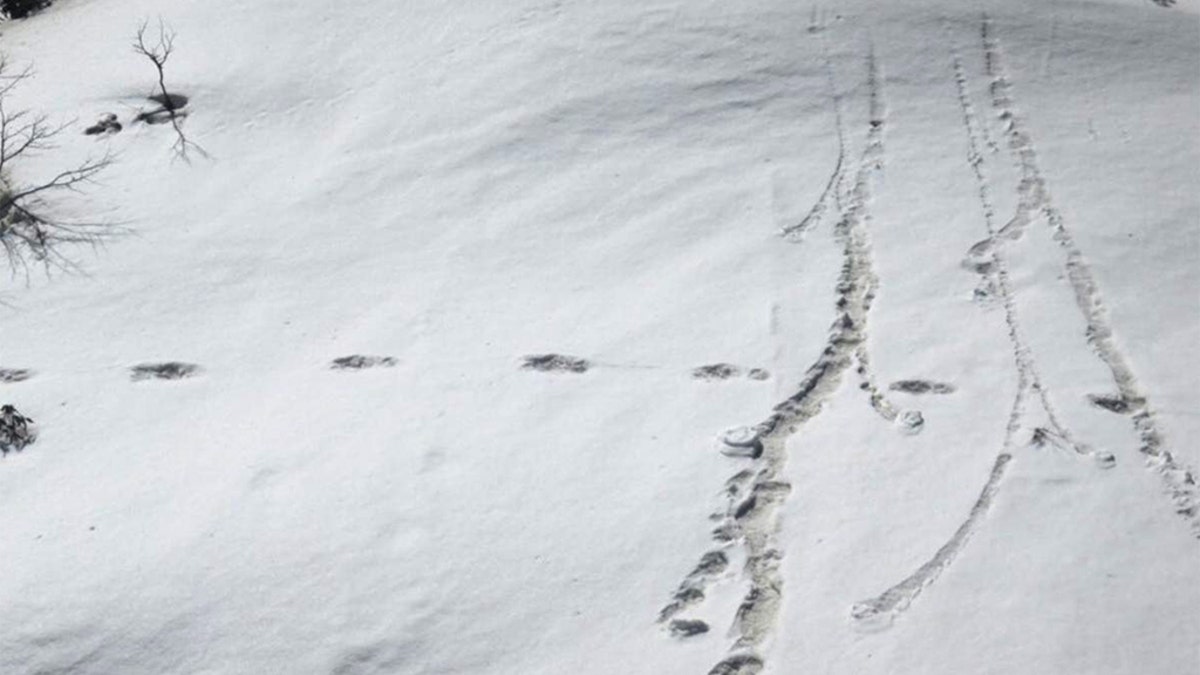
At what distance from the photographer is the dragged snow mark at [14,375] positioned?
210 inches

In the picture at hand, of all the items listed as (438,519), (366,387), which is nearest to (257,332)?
(366,387)

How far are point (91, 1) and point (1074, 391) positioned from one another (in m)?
6.17

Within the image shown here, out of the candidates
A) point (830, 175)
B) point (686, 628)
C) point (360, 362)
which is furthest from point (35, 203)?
point (686, 628)

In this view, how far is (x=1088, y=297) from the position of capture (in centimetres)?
552

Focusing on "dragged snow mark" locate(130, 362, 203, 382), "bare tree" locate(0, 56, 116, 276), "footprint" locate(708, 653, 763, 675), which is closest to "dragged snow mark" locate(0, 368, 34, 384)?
"dragged snow mark" locate(130, 362, 203, 382)

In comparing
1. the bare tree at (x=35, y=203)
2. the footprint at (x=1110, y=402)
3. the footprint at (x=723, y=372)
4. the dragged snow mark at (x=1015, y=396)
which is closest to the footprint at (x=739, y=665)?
the dragged snow mark at (x=1015, y=396)

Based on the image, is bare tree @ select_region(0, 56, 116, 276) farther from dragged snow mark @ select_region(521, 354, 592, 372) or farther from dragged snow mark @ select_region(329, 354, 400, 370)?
dragged snow mark @ select_region(521, 354, 592, 372)

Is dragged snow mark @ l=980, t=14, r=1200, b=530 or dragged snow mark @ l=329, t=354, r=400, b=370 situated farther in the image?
dragged snow mark @ l=329, t=354, r=400, b=370

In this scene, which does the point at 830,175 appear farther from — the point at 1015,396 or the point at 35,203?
the point at 35,203

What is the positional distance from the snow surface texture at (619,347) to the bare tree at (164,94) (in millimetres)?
73

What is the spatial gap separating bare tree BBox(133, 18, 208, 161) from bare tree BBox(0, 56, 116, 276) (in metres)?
0.35

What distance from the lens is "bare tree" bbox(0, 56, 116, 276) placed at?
6090 millimetres

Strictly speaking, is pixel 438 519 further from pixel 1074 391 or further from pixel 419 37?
pixel 419 37

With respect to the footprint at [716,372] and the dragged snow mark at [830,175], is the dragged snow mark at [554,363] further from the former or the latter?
the dragged snow mark at [830,175]
